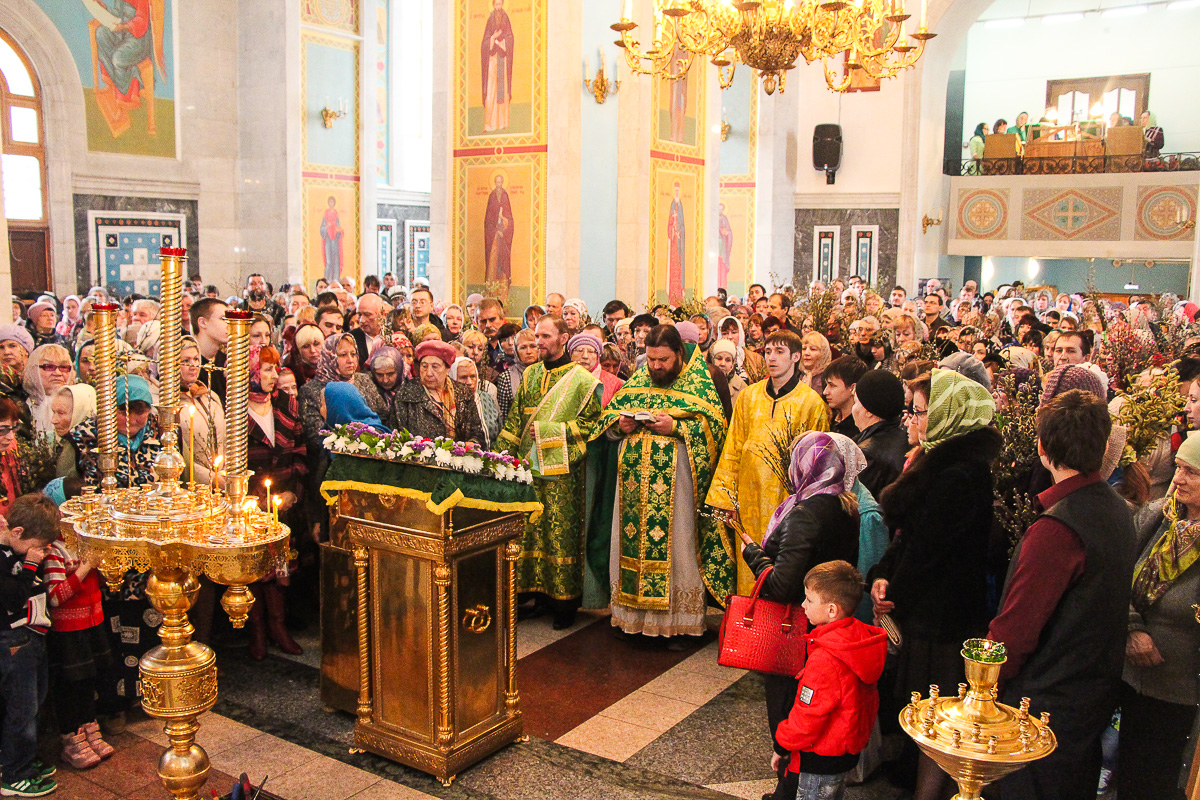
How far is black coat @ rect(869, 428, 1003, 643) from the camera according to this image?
367cm

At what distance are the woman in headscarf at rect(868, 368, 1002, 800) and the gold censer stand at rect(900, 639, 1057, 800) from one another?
161 centimetres

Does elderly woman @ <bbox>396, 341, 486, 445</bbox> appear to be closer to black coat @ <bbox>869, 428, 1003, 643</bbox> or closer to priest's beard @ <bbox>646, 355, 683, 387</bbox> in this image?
priest's beard @ <bbox>646, 355, 683, 387</bbox>

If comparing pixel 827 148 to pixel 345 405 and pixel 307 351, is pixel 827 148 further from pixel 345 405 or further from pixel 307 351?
pixel 345 405

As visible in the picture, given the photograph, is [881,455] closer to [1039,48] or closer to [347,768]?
[347,768]

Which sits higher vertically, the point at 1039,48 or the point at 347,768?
the point at 1039,48

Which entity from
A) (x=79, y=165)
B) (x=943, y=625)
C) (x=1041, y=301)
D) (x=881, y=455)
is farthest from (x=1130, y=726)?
(x=79, y=165)

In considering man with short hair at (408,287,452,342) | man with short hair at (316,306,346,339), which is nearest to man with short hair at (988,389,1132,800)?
man with short hair at (316,306,346,339)

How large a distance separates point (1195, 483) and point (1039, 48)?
25.5 metres

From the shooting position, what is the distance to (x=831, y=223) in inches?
766

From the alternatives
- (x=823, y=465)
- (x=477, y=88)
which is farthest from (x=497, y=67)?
(x=823, y=465)

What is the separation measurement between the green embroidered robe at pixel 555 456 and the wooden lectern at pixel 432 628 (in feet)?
4.54

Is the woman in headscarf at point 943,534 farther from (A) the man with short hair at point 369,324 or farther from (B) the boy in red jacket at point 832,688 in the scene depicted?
(A) the man with short hair at point 369,324

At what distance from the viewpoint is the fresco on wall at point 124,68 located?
13.8 meters

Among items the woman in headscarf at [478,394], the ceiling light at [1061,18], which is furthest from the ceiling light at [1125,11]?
the woman in headscarf at [478,394]
